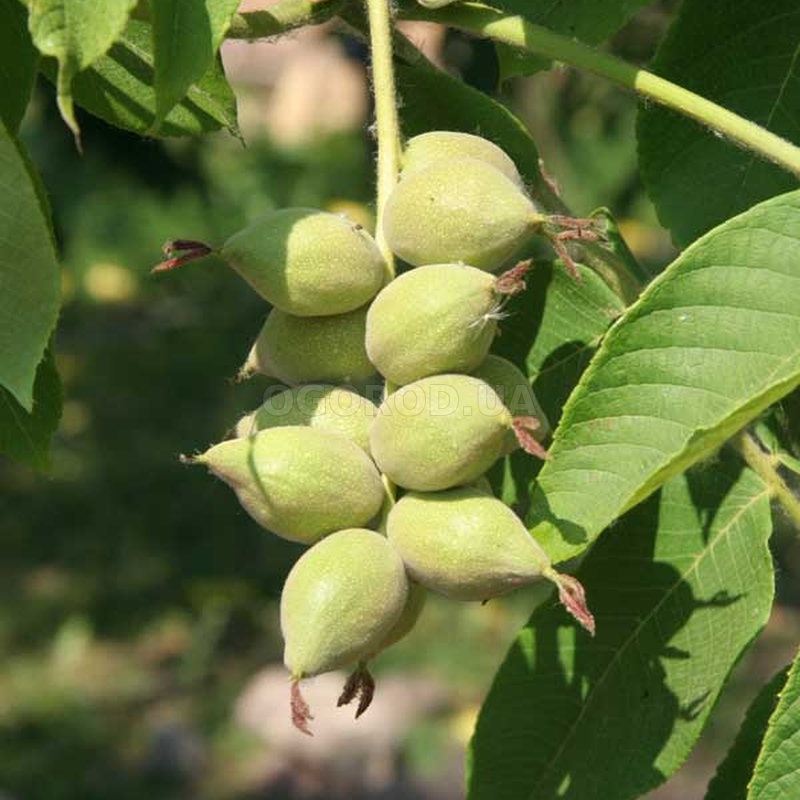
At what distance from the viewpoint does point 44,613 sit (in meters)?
4.82

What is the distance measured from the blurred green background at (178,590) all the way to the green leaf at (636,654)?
3.99ft

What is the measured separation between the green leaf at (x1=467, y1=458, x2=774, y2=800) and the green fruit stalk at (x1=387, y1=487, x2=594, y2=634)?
10.7 inches

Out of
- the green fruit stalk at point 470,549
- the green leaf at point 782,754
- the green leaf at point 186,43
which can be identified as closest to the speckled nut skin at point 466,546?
the green fruit stalk at point 470,549

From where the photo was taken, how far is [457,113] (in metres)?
1.46

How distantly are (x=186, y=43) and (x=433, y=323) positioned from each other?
0.28 meters

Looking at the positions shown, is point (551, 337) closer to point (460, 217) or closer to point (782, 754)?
point (460, 217)

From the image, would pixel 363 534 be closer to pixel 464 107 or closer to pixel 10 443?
Answer: pixel 10 443

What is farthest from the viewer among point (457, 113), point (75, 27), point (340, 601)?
point (457, 113)

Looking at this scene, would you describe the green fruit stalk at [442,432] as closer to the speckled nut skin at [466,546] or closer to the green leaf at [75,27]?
the speckled nut skin at [466,546]

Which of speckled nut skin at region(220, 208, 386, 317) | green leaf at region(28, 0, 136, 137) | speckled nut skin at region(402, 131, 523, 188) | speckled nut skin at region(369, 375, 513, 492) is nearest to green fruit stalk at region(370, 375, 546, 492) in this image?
speckled nut skin at region(369, 375, 513, 492)

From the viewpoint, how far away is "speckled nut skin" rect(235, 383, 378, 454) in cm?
112

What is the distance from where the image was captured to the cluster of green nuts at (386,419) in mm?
1048

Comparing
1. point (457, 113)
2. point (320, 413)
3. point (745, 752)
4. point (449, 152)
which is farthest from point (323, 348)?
point (745, 752)

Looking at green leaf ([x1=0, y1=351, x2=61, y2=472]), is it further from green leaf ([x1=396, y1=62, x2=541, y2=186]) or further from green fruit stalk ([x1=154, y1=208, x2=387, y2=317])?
green leaf ([x1=396, y1=62, x2=541, y2=186])
